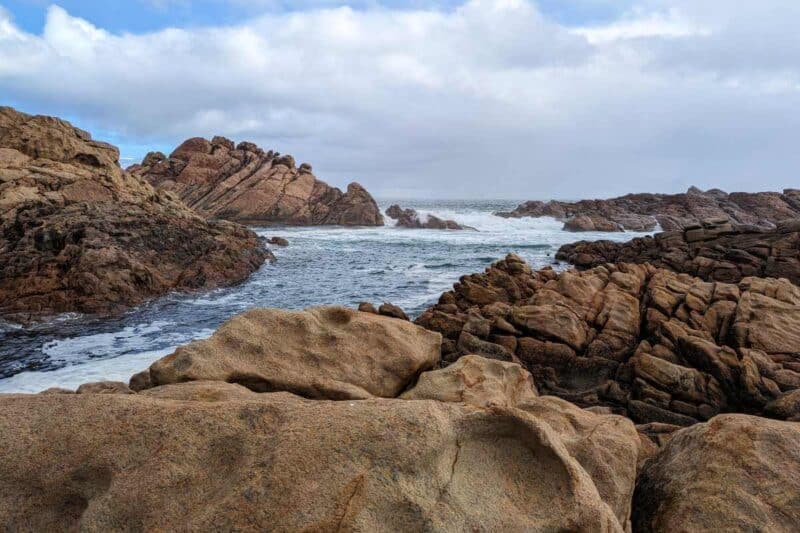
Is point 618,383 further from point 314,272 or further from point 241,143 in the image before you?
point 241,143

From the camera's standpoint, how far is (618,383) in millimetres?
9641

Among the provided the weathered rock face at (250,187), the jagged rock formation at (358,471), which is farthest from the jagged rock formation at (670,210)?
the jagged rock formation at (358,471)

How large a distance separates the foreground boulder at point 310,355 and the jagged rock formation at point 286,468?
2438 millimetres

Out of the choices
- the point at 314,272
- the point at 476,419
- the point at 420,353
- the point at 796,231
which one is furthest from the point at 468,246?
the point at 476,419

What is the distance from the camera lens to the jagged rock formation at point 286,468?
2.95m

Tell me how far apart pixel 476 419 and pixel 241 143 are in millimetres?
65364

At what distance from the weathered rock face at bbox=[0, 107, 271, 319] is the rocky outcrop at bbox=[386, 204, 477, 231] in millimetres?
30382

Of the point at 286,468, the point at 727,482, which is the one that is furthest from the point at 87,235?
the point at 727,482

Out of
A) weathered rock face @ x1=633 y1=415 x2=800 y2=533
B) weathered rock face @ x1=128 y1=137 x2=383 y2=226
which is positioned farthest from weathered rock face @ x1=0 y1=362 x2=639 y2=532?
weathered rock face @ x1=128 y1=137 x2=383 y2=226

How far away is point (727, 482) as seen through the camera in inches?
155

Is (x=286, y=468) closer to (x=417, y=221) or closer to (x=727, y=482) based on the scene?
(x=727, y=482)

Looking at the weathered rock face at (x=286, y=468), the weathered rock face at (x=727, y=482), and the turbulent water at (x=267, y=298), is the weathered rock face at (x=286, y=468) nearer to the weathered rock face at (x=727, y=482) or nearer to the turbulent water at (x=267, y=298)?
the weathered rock face at (x=727, y=482)

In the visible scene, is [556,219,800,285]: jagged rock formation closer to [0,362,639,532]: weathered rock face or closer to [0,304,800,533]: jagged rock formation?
[0,304,800,533]: jagged rock formation

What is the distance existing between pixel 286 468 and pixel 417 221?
188 ft
